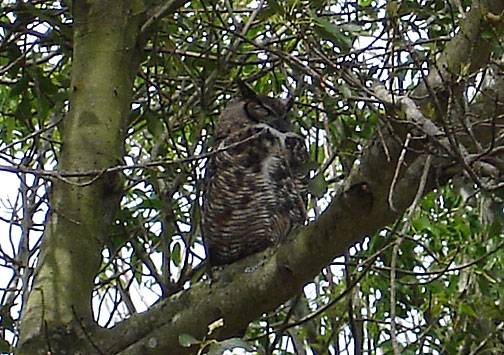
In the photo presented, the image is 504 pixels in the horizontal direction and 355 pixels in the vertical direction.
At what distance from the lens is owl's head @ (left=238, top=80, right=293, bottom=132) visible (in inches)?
114

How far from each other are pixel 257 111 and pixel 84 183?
1101 millimetres

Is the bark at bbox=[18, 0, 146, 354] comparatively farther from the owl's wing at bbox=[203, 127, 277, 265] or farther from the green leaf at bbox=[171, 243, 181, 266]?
the owl's wing at bbox=[203, 127, 277, 265]

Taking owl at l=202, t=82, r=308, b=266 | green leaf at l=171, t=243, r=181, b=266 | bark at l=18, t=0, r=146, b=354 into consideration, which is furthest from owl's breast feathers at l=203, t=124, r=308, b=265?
bark at l=18, t=0, r=146, b=354

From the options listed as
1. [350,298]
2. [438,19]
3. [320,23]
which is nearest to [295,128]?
[438,19]

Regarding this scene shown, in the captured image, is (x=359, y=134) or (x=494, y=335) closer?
(x=494, y=335)

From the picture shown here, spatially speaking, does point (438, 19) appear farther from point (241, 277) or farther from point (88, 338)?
point (88, 338)

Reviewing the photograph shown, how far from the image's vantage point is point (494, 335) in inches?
93.7

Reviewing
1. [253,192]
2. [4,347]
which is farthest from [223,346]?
[253,192]

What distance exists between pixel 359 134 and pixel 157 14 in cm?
61

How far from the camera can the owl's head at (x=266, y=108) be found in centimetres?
289

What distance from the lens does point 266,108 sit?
2.91 metres

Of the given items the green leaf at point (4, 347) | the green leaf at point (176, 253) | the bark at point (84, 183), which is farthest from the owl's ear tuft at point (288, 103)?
the green leaf at point (4, 347)

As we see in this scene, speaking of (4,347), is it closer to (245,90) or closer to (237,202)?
(237,202)

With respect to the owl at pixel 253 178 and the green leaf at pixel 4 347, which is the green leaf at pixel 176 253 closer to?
the owl at pixel 253 178
